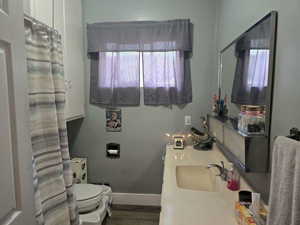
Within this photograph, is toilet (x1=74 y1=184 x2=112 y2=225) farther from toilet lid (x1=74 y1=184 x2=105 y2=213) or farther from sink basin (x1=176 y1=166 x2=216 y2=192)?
sink basin (x1=176 y1=166 x2=216 y2=192)

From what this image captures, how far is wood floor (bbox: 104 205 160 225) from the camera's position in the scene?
7.47ft

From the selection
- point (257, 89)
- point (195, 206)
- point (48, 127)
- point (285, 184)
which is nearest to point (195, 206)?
point (195, 206)

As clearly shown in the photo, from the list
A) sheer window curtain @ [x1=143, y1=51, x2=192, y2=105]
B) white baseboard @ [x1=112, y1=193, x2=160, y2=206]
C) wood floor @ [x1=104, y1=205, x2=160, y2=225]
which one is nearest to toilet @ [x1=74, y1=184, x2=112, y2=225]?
wood floor @ [x1=104, y1=205, x2=160, y2=225]

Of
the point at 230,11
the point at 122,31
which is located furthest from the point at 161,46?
the point at 230,11

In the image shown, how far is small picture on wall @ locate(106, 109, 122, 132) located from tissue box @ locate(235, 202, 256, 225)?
183cm

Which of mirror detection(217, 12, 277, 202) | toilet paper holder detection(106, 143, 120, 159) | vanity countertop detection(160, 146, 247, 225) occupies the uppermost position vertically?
mirror detection(217, 12, 277, 202)

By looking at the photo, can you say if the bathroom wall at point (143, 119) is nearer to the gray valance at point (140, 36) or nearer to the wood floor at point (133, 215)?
the gray valance at point (140, 36)

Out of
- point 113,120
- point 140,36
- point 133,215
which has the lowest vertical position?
point 133,215

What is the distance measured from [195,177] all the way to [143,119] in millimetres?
1064

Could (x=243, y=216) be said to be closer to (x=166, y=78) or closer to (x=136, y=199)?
(x=166, y=78)

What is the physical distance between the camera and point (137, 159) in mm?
2625

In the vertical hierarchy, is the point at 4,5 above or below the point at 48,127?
above

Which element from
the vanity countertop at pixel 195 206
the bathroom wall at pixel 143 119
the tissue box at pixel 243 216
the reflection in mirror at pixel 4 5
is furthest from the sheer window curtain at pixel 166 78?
the reflection in mirror at pixel 4 5

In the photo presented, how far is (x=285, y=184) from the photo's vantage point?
62 centimetres
